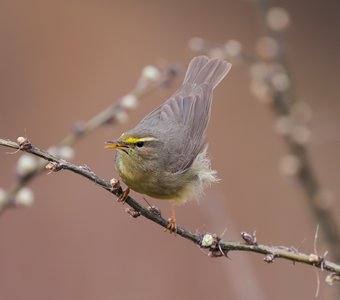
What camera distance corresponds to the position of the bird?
4336 millimetres

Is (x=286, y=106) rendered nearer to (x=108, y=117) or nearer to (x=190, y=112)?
(x=190, y=112)

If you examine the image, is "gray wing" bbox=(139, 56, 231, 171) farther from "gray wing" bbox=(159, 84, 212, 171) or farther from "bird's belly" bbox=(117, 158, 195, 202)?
"bird's belly" bbox=(117, 158, 195, 202)

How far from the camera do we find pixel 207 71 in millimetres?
5750

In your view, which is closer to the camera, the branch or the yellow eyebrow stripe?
the branch

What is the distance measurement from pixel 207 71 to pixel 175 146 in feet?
3.83

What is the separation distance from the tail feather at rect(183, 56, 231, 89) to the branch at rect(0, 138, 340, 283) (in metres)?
2.45

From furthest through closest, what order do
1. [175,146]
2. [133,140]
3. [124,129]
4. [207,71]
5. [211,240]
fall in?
[124,129] < [207,71] < [175,146] < [133,140] < [211,240]

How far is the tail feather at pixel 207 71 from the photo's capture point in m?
5.70

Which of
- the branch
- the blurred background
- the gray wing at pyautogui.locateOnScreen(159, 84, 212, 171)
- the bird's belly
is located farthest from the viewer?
the blurred background

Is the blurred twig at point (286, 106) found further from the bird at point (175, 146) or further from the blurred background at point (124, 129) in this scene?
the blurred background at point (124, 129)

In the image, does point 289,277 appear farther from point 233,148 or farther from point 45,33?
point 45,33

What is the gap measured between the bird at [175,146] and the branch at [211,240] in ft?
1.52

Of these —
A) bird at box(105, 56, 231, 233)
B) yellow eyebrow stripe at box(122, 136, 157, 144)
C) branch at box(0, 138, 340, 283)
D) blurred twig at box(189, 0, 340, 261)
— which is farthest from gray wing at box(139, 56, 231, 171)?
branch at box(0, 138, 340, 283)

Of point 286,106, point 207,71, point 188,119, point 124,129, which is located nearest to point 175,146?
point 188,119
